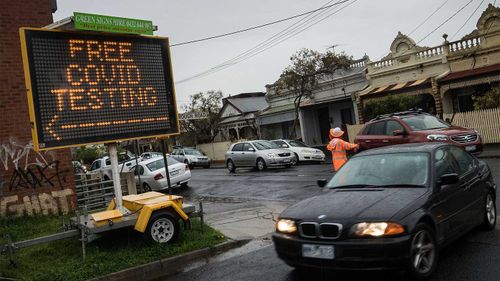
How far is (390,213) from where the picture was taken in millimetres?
4828

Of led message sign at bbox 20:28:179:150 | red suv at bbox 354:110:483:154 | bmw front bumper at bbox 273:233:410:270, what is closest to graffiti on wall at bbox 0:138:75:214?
led message sign at bbox 20:28:179:150

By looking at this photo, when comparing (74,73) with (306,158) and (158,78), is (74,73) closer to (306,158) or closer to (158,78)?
(158,78)

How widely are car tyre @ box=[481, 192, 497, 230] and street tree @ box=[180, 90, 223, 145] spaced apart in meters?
36.0

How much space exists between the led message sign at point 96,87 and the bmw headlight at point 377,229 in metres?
4.05

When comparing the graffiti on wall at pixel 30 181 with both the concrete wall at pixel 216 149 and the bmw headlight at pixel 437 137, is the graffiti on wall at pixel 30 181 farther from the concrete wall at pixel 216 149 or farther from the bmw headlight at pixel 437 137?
the concrete wall at pixel 216 149

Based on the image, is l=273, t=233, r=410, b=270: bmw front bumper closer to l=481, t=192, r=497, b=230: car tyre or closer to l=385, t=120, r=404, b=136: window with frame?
l=481, t=192, r=497, b=230: car tyre

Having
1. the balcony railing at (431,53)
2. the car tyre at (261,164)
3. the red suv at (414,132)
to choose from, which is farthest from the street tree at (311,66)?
the red suv at (414,132)

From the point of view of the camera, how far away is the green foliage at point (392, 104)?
25.0 meters

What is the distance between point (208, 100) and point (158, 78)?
34.5m

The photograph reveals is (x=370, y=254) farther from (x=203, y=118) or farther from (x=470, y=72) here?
(x=203, y=118)

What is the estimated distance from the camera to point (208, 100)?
139ft

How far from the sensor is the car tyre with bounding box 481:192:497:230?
666cm

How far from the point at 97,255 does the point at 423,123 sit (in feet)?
32.7

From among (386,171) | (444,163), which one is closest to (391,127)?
(444,163)
